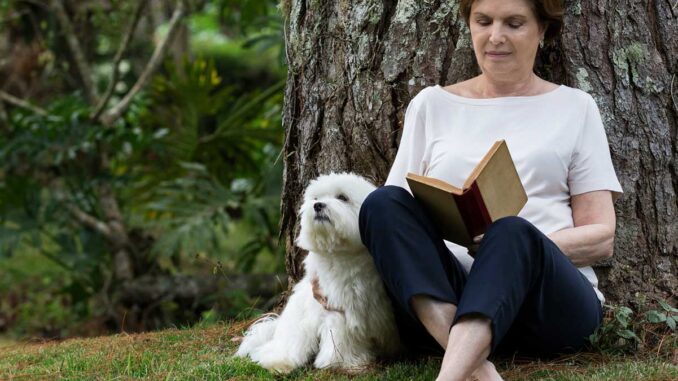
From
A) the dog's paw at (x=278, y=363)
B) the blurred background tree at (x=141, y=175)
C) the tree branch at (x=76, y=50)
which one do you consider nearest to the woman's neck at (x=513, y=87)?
the dog's paw at (x=278, y=363)

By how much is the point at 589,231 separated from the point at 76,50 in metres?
5.73

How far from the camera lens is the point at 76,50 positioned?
7.60 meters

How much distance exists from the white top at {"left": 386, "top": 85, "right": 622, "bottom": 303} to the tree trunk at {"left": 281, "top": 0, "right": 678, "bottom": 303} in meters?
0.33

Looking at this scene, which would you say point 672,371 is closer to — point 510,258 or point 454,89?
point 510,258

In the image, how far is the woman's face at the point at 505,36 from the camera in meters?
3.12

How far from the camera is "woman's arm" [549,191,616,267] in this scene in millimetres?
3016

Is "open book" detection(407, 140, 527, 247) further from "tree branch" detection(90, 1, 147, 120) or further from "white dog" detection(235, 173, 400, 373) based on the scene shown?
"tree branch" detection(90, 1, 147, 120)

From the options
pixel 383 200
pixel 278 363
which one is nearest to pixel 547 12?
pixel 383 200

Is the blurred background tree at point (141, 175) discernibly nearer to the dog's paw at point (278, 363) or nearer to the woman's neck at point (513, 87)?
the dog's paw at point (278, 363)

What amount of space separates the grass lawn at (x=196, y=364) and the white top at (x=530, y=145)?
33 cm

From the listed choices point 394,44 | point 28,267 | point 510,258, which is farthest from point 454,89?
point 28,267

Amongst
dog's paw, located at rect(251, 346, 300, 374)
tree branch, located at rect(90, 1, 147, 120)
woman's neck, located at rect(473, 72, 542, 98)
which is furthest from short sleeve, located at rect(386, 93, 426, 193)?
tree branch, located at rect(90, 1, 147, 120)

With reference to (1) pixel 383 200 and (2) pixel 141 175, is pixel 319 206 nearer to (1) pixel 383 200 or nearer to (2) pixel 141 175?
(1) pixel 383 200

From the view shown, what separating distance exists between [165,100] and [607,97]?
15.2ft
